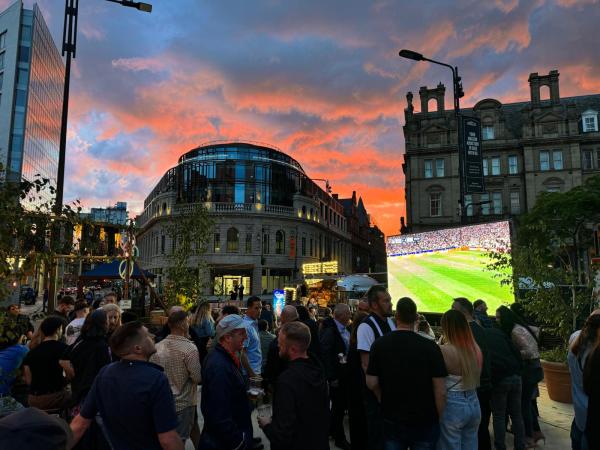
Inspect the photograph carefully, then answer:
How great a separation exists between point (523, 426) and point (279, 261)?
4606 centimetres

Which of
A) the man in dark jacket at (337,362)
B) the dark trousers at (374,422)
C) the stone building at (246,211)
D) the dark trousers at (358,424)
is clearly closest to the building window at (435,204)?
the stone building at (246,211)

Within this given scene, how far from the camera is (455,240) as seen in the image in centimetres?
1468

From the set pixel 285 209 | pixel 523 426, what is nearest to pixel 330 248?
pixel 285 209

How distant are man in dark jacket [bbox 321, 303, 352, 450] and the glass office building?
5799 cm

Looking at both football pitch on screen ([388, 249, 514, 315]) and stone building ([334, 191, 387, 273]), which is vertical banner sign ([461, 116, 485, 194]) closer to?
football pitch on screen ([388, 249, 514, 315])

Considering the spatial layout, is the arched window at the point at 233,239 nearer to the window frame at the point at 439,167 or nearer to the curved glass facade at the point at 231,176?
the curved glass facade at the point at 231,176

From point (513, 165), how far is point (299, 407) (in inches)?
1975

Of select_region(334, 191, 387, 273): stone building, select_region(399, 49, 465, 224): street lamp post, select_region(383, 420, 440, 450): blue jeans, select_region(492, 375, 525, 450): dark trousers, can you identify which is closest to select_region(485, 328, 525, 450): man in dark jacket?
select_region(492, 375, 525, 450): dark trousers

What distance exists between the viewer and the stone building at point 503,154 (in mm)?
44781

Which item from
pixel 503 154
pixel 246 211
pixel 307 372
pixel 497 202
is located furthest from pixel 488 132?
pixel 307 372

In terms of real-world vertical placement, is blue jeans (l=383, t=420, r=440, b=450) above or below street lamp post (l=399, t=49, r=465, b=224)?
below

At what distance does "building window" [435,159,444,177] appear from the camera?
4675 cm

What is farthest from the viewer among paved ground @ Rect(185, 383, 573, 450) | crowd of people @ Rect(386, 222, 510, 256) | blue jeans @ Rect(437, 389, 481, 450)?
crowd of people @ Rect(386, 222, 510, 256)

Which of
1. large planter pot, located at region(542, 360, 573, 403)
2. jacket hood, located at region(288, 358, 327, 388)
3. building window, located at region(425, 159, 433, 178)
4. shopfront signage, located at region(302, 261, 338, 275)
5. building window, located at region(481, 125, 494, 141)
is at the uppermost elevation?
building window, located at region(481, 125, 494, 141)
